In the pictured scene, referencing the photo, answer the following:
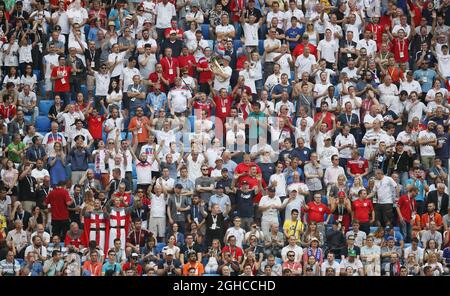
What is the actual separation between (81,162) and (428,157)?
709 cm

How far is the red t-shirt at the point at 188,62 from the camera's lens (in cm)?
3525

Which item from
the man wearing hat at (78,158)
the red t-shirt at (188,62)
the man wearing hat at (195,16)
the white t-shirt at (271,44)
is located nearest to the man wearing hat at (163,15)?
the man wearing hat at (195,16)

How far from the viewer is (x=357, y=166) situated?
33.3 m

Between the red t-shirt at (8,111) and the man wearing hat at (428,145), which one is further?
the red t-shirt at (8,111)

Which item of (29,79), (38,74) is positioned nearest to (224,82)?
(38,74)

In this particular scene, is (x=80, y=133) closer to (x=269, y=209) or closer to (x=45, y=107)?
(x=45, y=107)

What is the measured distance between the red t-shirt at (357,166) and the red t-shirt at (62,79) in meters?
6.32

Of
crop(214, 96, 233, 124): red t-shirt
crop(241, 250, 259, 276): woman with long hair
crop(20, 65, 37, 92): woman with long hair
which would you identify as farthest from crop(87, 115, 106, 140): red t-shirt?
crop(241, 250, 259, 276): woman with long hair

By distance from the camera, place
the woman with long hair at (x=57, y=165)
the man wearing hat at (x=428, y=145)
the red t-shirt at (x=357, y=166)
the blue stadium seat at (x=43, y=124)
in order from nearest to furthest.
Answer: the woman with long hair at (x=57, y=165) < the red t-shirt at (x=357, y=166) < the man wearing hat at (x=428, y=145) < the blue stadium seat at (x=43, y=124)

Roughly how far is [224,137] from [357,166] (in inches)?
110

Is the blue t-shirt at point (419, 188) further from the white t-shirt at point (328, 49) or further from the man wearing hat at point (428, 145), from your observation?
the white t-shirt at point (328, 49)

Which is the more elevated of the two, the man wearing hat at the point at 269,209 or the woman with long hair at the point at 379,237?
the man wearing hat at the point at 269,209

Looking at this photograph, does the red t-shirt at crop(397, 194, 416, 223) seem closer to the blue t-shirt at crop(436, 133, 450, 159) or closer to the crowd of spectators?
the crowd of spectators

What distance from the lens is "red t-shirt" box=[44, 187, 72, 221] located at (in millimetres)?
31875
